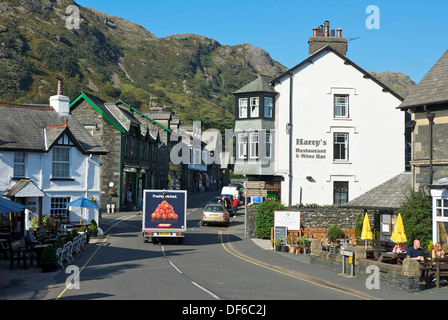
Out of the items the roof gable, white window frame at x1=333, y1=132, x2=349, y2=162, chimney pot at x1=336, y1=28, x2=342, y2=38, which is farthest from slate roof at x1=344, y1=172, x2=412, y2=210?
chimney pot at x1=336, y1=28, x2=342, y2=38

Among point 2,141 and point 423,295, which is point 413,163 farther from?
point 2,141

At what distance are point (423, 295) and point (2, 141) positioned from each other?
2529cm

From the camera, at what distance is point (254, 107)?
123ft

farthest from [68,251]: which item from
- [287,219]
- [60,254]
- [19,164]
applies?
[19,164]

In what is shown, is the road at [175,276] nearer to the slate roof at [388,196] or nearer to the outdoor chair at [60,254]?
the outdoor chair at [60,254]

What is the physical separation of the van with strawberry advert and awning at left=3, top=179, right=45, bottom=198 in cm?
603

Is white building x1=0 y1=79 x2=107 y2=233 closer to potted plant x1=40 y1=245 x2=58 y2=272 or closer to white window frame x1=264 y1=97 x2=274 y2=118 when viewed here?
potted plant x1=40 y1=245 x2=58 y2=272

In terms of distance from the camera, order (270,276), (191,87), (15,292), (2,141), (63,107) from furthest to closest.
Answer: (191,87), (63,107), (2,141), (270,276), (15,292)

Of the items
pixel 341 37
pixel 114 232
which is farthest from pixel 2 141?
pixel 341 37

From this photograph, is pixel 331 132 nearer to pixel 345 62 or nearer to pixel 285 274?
pixel 345 62

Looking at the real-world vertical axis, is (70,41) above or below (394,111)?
above

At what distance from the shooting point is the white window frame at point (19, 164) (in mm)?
29741

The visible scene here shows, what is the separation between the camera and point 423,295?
14.2 metres
